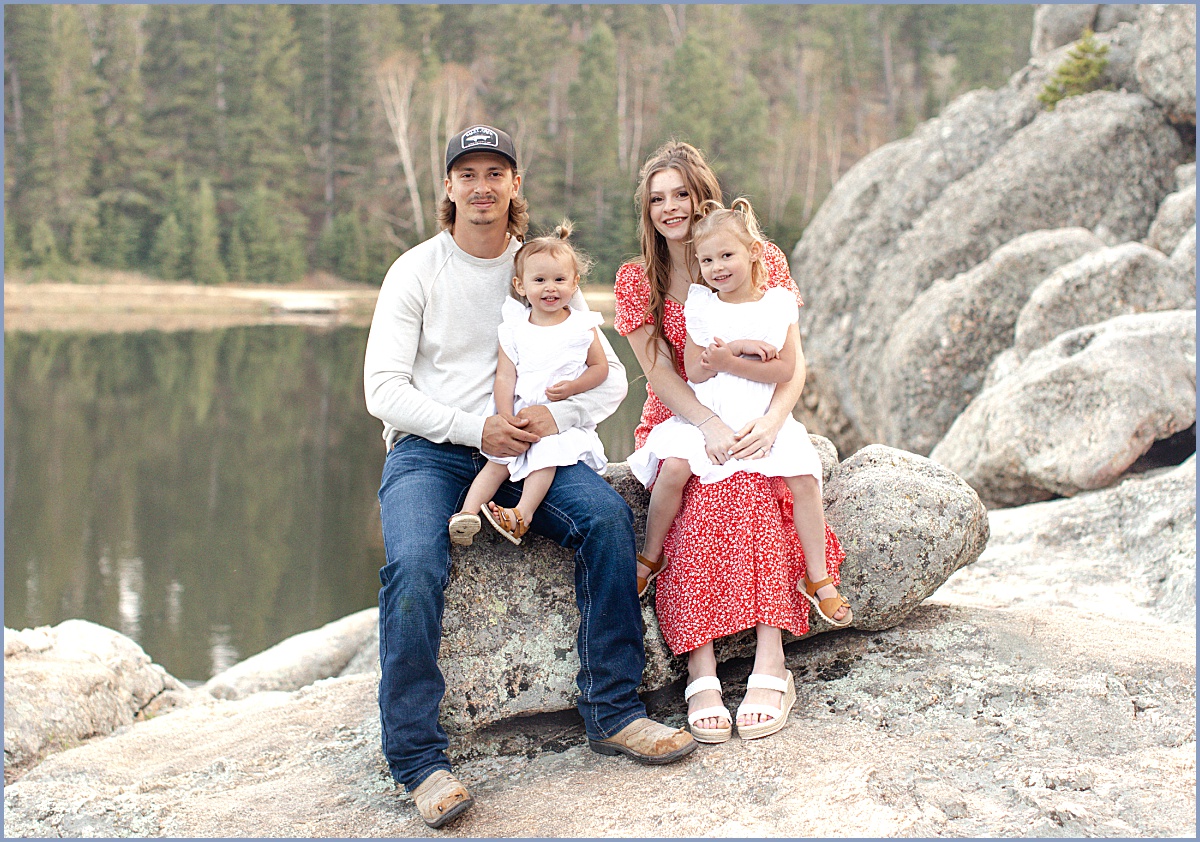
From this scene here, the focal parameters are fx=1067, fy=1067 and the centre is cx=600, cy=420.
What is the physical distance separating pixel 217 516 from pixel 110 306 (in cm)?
2224

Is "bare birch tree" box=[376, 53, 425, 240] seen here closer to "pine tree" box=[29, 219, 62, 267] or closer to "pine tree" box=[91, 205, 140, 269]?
"pine tree" box=[91, 205, 140, 269]

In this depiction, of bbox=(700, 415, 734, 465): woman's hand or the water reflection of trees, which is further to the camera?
the water reflection of trees

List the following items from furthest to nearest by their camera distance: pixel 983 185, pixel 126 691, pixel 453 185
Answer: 1. pixel 983 185
2. pixel 126 691
3. pixel 453 185

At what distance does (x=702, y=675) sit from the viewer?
3.14m

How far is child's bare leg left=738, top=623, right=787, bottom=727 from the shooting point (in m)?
A: 3.08

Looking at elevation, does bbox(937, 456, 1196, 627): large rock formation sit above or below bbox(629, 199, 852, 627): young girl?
below

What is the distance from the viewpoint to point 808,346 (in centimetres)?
1261

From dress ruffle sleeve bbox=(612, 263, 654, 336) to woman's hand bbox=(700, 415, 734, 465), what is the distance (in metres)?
0.43

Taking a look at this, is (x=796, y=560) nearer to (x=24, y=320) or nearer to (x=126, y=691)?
(x=126, y=691)

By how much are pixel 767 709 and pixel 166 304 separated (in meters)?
32.0

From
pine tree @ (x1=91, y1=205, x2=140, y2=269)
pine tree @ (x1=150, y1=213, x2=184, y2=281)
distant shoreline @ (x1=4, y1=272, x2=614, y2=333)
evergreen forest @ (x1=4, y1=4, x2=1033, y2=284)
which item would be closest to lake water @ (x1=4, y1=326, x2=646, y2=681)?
distant shoreline @ (x1=4, y1=272, x2=614, y2=333)

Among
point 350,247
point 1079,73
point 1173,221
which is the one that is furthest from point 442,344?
point 350,247

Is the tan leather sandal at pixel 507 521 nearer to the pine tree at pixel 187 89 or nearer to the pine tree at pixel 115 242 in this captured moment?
the pine tree at pixel 115 242

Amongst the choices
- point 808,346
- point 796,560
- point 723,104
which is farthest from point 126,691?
point 723,104
